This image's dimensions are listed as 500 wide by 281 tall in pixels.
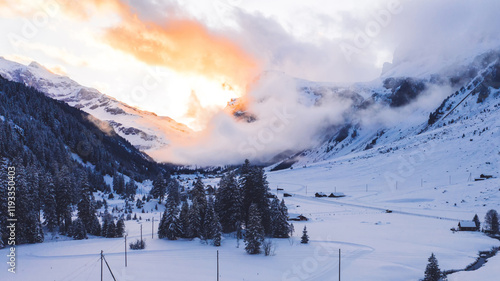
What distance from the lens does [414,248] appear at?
48.8 meters

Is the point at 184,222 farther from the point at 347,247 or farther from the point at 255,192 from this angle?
the point at 347,247

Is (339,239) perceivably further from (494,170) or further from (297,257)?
(494,170)

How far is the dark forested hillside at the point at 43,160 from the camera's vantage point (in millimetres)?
52750

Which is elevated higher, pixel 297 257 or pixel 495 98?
pixel 495 98

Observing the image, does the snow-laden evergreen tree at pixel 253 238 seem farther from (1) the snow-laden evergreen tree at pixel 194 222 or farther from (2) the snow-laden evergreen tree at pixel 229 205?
(1) the snow-laden evergreen tree at pixel 194 222

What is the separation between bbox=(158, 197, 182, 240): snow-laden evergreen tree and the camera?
5784cm

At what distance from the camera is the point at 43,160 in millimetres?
126375

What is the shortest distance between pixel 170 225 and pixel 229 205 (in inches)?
409

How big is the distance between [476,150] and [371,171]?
36.8m

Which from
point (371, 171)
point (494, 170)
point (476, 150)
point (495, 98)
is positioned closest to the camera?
point (494, 170)

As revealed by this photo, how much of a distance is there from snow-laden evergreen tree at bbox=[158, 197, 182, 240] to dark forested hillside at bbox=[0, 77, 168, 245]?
1697 cm

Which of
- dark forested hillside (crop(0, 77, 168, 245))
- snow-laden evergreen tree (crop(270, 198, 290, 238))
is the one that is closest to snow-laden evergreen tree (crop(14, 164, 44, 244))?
dark forested hillside (crop(0, 77, 168, 245))

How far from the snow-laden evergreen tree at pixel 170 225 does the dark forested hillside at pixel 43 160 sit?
55.7 ft

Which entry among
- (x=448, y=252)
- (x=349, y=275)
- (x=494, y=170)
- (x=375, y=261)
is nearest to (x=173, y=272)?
(x=349, y=275)
